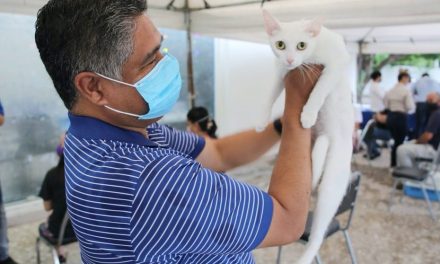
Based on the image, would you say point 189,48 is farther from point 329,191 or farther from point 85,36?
point 85,36

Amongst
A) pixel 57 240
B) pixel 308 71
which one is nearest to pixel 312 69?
pixel 308 71

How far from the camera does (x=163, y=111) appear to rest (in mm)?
675

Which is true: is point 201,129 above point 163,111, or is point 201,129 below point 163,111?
below

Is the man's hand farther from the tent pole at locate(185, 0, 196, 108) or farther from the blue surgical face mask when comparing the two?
the tent pole at locate(185, 0, 196, 108)

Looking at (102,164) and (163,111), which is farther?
(163,111)

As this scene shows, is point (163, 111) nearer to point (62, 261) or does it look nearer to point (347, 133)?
point (347, 133)

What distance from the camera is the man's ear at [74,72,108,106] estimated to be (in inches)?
22.5

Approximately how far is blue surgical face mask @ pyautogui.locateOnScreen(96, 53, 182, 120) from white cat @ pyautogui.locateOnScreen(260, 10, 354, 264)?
0.24 m

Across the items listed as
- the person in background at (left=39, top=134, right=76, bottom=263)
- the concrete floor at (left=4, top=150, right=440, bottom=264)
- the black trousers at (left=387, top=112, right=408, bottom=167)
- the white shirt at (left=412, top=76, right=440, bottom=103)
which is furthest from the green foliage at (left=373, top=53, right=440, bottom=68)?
the person in background at (left=39, top=134, right=76, bottom=263)

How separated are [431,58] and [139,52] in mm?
8210

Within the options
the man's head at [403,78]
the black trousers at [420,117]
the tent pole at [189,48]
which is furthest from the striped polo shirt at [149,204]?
the black trousers at [420,117]

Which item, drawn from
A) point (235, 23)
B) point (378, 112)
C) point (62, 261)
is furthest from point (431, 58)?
point (62, 261)

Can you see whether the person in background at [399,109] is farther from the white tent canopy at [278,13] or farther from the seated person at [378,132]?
the white tent canopy at [278,13]

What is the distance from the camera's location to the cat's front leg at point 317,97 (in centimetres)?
69
